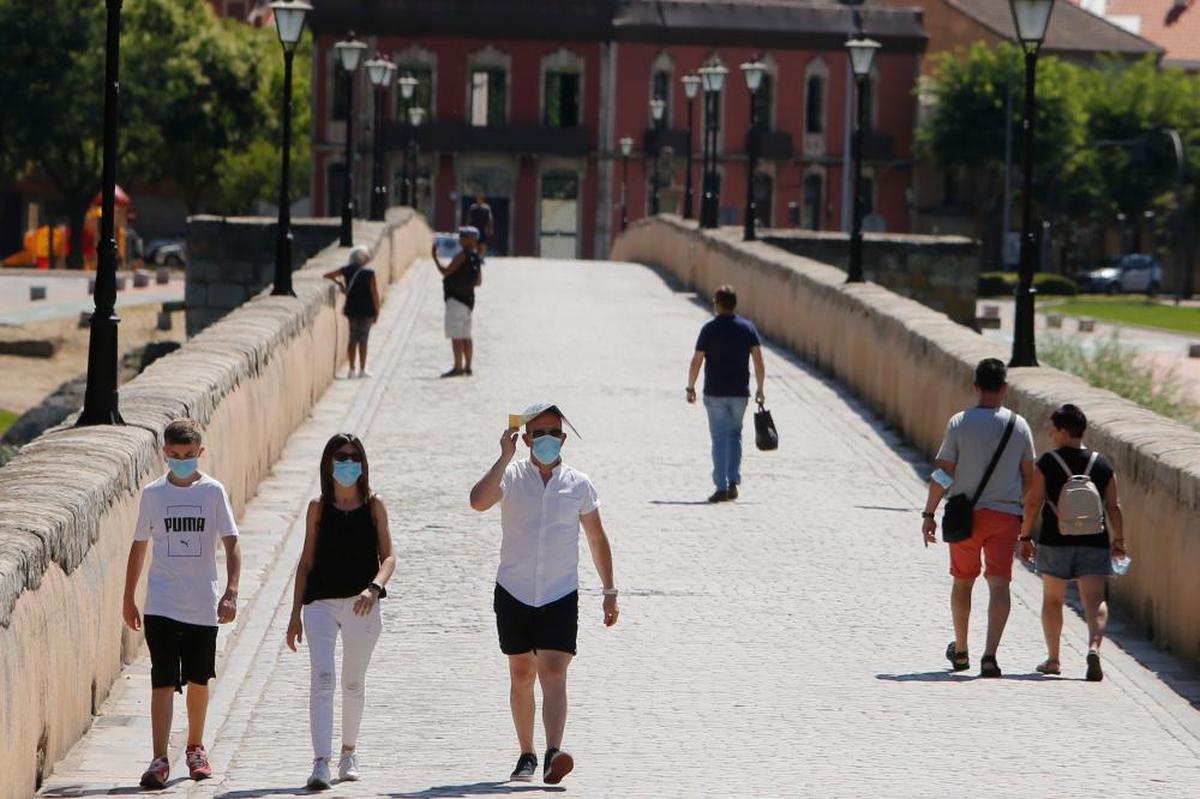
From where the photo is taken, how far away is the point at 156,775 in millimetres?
9953

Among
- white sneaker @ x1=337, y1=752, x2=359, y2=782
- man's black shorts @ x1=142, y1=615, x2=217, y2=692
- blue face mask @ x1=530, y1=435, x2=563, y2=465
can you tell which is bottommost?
white sneaker @ x1=337, y1=752, x2=359, y2=782

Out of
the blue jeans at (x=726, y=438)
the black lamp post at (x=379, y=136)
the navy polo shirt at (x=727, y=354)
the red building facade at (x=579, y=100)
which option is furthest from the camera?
the red building facade at (x=579, y=100)

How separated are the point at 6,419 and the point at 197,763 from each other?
3942 centimetres

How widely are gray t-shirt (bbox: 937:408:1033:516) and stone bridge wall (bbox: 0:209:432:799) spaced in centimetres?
432

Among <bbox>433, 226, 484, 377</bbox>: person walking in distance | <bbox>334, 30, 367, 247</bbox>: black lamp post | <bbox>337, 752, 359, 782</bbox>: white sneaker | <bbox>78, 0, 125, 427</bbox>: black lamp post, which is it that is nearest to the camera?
<bbox>337, 752, 359, 782</bbox>: white sneaker

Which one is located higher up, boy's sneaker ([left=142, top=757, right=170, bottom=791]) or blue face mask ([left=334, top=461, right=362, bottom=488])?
blue face mask ([left=334, top=461, right=362, bottom=488])

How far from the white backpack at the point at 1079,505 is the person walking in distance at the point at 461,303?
14848mm

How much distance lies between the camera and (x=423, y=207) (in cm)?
8662

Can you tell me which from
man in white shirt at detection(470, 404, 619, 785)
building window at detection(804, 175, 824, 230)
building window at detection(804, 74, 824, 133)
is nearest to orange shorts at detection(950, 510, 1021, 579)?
man in white shirt at detection(470, 404, 619, 785)

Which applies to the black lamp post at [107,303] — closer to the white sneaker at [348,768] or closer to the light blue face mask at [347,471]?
the light blue face mask at [347,471]

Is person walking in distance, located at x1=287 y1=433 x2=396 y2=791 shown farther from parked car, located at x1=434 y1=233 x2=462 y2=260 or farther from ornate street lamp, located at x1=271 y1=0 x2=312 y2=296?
parked car, located at x1=434 y1=233 x2=462 y2=260

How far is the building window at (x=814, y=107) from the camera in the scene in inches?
3556

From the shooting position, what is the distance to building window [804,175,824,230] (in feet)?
297

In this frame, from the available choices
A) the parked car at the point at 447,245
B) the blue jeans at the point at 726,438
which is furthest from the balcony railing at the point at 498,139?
the blue jeans at the point at 726,438
